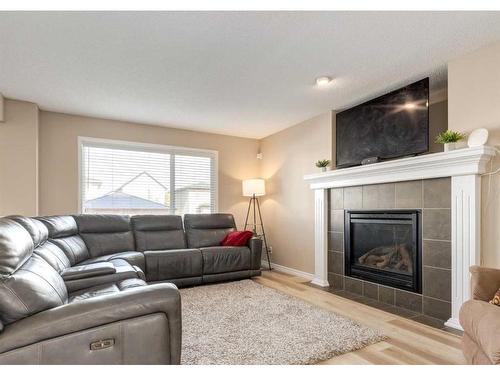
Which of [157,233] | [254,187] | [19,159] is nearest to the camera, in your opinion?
[19,159]

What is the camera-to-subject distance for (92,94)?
11.6 feet

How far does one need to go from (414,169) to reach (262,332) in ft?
6.76

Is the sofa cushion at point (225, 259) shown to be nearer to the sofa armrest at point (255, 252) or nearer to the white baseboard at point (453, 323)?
the sofa armrest at point (255, 252)

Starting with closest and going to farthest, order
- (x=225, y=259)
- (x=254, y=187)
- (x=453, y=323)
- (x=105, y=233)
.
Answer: (x=453, y=323) → (x=105, y=233) → (x=225, y=259) → (x=254, y=187)

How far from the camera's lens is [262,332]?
8.06 feet

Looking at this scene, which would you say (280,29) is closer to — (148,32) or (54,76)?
(148,32)

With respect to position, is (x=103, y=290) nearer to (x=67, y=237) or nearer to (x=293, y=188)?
(x=67, y=237)

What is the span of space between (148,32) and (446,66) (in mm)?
2599

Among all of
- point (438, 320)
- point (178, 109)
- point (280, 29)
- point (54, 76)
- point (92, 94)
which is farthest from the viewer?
point (178, 109)

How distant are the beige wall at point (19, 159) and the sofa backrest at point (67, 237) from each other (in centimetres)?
65

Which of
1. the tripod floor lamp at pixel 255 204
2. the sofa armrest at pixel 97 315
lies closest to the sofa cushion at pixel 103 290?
the sofa armrest at pixel 97 315

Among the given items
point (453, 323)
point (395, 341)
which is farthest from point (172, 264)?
point (453, 323)

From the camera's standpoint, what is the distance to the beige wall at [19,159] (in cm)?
365
